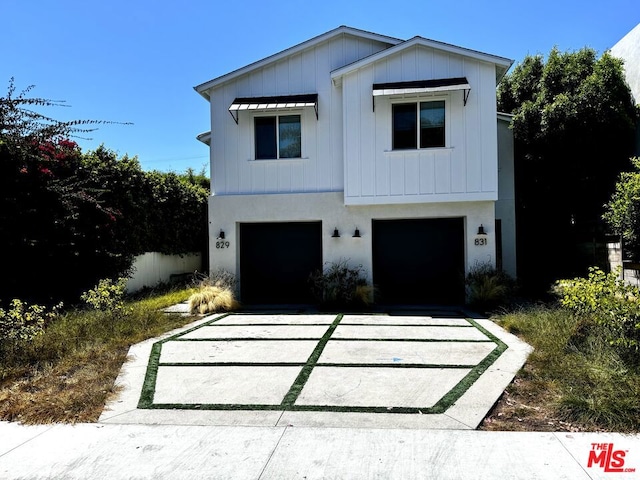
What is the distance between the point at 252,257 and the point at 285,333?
4.63 meters

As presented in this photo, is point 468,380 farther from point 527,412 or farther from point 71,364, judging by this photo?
point 71,364

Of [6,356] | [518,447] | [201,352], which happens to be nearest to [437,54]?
[201,352]

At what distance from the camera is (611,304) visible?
17.3ft

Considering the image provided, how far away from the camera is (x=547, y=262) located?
13016mm

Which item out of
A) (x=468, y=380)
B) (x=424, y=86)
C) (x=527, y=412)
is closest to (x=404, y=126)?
(x=424, y=86)

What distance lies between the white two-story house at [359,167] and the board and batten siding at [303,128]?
0.03m

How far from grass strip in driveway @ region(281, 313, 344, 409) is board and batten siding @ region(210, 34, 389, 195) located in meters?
4.92

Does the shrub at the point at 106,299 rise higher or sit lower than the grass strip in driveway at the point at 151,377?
higher

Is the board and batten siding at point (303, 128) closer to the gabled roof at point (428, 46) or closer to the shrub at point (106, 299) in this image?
the gabled roof at point (428, 46)

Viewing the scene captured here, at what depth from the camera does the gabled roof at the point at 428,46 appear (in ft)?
33.6

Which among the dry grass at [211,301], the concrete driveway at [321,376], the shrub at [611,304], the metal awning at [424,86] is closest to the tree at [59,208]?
the dry grass at [211,301]

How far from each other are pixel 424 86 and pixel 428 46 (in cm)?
106

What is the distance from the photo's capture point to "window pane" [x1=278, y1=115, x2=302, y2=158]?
11.5m

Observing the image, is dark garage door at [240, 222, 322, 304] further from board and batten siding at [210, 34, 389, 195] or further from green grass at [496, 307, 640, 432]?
green grass at [496, 307, 640, 432]
